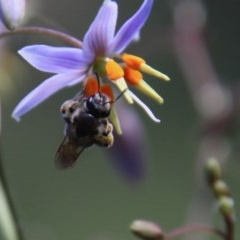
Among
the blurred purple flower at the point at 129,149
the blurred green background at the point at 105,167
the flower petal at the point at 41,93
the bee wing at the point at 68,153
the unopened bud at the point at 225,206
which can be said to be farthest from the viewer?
the blurred green background at the point at 105,167

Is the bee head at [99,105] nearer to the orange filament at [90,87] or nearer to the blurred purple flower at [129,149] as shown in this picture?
the orange filament at [90,87]

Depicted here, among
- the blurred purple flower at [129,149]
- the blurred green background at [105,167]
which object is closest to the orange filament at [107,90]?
the blurred purple flower at [129,149]

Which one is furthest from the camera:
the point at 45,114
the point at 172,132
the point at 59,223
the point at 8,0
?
the point at 172,132

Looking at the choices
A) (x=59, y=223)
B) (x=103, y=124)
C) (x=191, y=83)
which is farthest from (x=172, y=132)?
(x=103, y=124)

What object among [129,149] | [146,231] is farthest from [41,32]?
[129,149]

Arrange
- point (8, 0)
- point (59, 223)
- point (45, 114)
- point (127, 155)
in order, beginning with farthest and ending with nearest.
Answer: point (45, 114) → point (59, 223) → point (127, 155) → point (8, 0)

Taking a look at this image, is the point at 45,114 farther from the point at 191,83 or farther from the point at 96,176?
the point at 191,83
